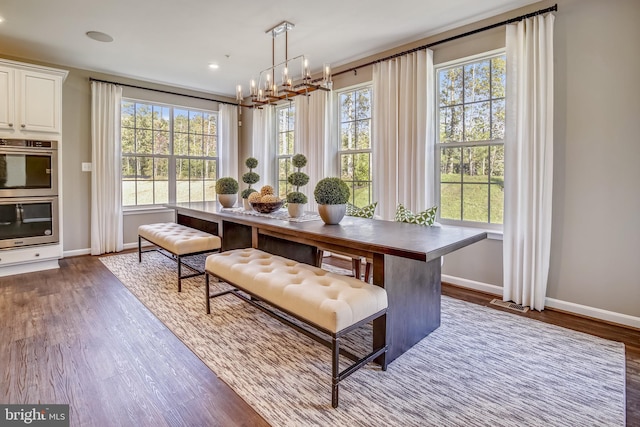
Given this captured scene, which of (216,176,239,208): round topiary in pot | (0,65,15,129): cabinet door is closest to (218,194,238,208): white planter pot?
(216,176,239,208): round topiary in pot

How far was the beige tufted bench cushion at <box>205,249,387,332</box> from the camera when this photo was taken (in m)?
1.66

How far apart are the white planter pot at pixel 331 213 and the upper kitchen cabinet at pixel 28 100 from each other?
3590 mm

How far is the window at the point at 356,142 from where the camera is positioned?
4.40 metres

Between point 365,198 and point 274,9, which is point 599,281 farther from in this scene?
point 274,9

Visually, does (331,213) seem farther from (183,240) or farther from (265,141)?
(265,141)

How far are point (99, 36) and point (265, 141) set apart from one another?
8.88ft

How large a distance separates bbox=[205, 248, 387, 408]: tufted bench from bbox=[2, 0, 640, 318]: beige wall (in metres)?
1.95

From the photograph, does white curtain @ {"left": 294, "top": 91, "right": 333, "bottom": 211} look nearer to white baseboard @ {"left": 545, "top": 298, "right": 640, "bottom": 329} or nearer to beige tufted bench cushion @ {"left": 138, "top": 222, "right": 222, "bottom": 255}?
beige tufted bench cushion @ {"left": 138, "top": 222, "right": 222, "bottom": 255}

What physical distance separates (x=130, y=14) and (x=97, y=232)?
3.05 m

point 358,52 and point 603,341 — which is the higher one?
point 358,52

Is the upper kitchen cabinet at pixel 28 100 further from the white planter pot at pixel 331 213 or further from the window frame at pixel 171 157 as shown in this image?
the white planter pot at pixel 331 213

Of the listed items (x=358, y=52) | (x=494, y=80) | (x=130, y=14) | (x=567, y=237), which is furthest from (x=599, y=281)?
(x=130, y=14)

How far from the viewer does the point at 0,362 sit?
2.02 m

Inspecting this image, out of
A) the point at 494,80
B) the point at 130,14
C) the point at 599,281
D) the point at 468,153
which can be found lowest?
the point at 599,281
